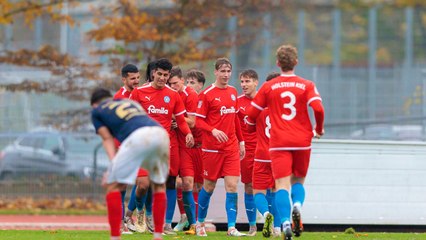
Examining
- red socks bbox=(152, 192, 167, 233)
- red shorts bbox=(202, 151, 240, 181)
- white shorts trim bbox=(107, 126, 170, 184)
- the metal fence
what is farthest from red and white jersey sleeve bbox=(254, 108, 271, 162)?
the metal fence

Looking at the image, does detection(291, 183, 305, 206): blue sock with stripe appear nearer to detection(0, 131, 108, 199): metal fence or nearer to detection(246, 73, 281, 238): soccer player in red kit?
detection(246, 73, 281, 238): soccer player in red kit

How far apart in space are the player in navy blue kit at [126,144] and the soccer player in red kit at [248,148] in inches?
164

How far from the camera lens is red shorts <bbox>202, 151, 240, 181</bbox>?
15.9 meters

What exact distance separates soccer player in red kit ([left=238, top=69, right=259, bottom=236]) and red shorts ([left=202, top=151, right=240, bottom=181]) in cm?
74

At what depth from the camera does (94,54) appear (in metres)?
29.2

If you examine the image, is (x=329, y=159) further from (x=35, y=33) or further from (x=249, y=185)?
(x=35, y=33)

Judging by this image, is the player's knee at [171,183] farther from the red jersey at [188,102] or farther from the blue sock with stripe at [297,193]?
the blue sock with stripe at [297,193]

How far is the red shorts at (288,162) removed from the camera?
1323 cm

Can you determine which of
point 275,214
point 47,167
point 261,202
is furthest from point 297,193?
point 47,167

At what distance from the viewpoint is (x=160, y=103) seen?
15.5 m

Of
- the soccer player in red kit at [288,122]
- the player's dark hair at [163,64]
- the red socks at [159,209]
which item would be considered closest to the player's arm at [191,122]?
the player's dark hair at [163,64]

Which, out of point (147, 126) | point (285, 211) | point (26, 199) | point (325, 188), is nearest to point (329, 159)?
point (325, 188)

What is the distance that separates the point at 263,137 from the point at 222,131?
2.10 feet

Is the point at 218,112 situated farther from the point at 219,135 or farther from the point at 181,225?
the point at 181,225
